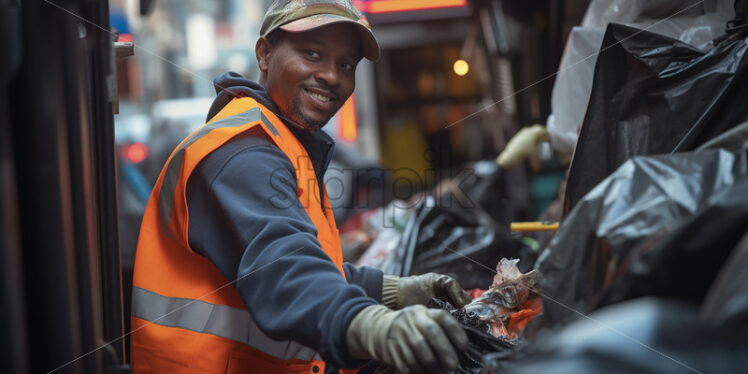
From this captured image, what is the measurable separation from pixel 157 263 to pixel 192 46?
1466cm

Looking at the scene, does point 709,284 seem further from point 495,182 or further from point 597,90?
point 495,182

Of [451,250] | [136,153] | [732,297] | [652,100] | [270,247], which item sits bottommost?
[136,153]

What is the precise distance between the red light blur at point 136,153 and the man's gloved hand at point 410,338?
6225 mm

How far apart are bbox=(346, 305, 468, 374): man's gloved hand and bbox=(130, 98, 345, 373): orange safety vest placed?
482 mm

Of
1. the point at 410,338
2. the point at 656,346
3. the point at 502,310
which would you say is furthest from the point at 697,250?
the point at 502,310

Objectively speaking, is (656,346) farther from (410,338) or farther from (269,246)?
(269,246)

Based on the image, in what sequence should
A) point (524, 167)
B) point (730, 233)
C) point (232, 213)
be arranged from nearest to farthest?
point (730, 233) → point (232, 213) → point (524, 167)

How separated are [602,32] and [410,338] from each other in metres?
1.79

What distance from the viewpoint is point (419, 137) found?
9172 mm

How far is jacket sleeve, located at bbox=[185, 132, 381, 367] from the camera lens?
1370mm

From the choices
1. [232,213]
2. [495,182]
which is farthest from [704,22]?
[495,182]

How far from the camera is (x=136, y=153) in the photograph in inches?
289

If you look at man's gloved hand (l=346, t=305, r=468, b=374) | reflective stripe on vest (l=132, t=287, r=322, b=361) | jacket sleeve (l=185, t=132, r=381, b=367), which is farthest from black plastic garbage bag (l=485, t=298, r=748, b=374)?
reflective stripe on vest (l=132, t=287, r=322, b=361)

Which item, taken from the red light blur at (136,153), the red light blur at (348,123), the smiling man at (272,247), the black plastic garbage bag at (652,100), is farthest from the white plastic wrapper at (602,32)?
the red light blur at (348,123)
